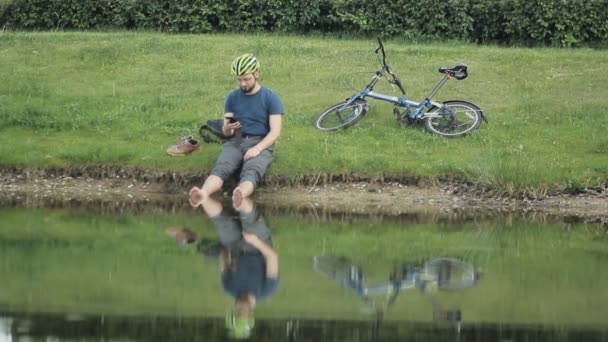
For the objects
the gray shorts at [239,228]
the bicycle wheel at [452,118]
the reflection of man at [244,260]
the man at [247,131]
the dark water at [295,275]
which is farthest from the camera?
the bicycle wheel at [452,118]

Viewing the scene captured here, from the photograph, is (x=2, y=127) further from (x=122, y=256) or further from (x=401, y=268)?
(x=401, y=268)

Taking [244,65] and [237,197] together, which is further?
[244,65]

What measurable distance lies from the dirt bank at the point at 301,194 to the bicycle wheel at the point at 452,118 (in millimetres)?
1762

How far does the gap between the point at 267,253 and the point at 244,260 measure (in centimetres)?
49

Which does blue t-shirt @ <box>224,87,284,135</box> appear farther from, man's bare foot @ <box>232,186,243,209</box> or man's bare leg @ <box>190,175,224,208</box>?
man's bare foot @ <box>232,186,243,209</box>

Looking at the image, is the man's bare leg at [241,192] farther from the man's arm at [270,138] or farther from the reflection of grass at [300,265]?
the reflection of grass at [300,265]

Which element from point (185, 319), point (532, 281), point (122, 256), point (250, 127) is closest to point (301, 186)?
point (250, 127)

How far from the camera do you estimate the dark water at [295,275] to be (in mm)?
10539

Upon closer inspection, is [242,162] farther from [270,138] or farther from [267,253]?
[267,253]

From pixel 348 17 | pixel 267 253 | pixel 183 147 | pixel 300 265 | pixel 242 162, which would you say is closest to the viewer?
pixel 300 265

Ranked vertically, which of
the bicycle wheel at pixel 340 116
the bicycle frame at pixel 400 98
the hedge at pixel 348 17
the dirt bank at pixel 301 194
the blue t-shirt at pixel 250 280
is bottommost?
the blue t-shirt at pixel 250 280

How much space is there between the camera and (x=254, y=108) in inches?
718

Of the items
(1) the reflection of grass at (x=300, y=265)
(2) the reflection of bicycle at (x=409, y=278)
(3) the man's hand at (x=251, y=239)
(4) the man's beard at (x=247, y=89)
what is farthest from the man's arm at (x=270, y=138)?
(2) the reflection of bicycle at (x=409, y=278)

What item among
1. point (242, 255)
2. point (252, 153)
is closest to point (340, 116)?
point (252, 153)
